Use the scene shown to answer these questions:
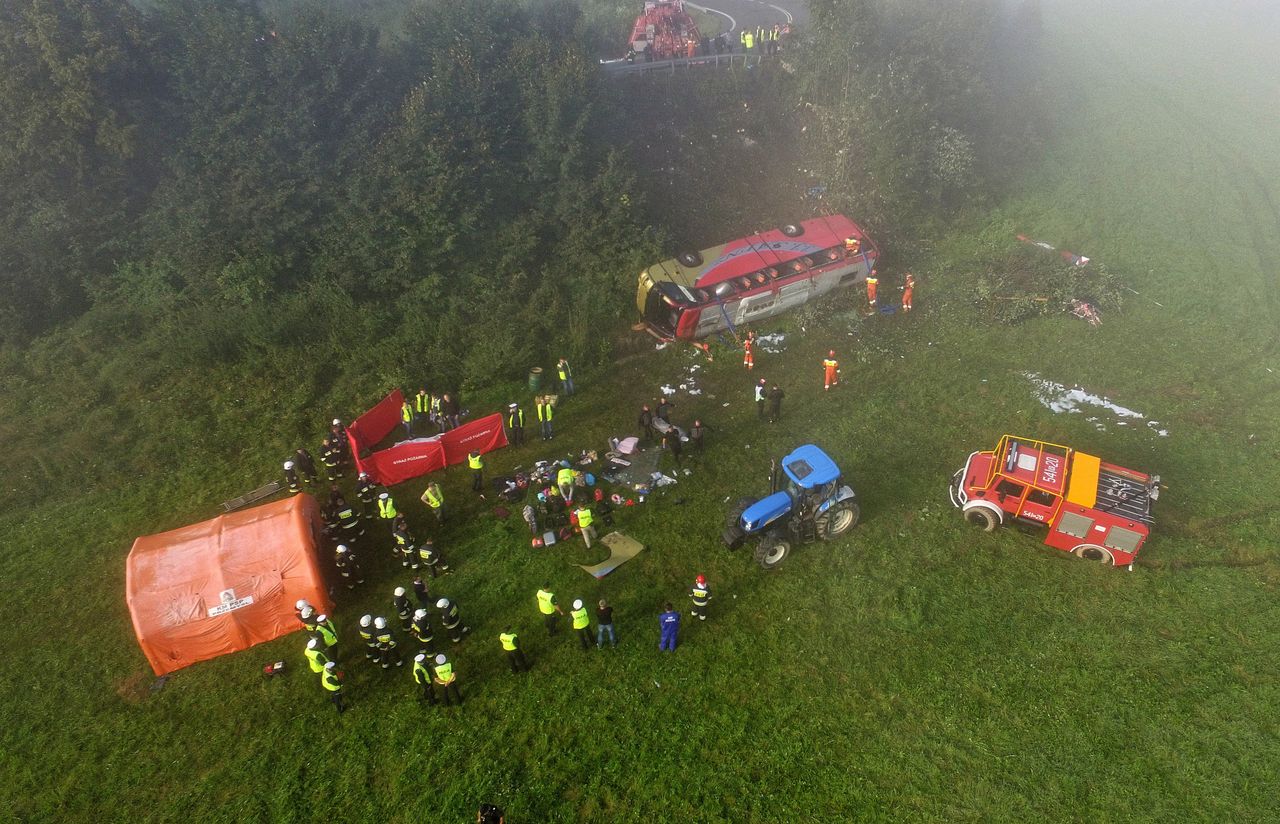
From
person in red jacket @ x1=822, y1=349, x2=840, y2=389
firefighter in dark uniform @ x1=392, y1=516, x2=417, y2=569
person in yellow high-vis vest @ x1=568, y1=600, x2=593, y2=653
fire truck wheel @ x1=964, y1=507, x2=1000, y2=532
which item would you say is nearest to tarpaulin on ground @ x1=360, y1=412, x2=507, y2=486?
firefighter in dark uniform @ x1=392, y1=516, x2=417, y2=569

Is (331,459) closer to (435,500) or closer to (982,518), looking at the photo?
(435,500)

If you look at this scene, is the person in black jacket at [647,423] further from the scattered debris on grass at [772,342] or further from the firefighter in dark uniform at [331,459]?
the firefighter in dark uniform at [331,459]

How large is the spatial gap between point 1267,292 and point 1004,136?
1333 cm

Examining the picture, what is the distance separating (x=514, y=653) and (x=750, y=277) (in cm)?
1536

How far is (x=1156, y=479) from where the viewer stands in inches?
581

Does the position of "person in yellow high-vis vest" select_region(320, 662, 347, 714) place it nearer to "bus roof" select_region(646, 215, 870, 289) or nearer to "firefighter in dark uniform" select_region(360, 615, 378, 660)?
"firefighter in dark uniform" select_region(360, 615, 378, 660)

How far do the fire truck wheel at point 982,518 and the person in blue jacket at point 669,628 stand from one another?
7444mm

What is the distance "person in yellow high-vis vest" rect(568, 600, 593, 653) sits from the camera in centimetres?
1227

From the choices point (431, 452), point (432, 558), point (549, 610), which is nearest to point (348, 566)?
point (432, 558)

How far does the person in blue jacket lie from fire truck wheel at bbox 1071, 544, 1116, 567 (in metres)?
9.00

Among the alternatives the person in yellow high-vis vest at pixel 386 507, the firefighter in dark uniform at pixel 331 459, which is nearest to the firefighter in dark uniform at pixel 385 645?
the person in yellow high-vis vest at pixel 386 507

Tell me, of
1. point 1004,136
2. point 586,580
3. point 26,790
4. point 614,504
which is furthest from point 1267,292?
point 26,790

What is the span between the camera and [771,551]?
1409 cm

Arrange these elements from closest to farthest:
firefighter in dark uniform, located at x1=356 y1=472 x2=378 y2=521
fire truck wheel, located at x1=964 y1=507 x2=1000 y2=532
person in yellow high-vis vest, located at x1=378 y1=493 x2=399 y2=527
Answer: fire truck wheel, located at x1=964 y1=507 x2=1000 y2=532, person in yellow high-vis vest, located at x1=378 y1=493 x2=399 y2=527, firefighter in dark uniform, located at x1=356 y1=472 x2=378 y2=521
